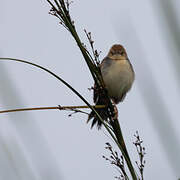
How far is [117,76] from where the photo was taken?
4.55 m

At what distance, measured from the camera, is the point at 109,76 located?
454 cm

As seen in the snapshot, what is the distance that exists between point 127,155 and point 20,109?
0.55 meters

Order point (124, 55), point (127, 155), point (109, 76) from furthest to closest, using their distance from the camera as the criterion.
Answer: point (124, 55) < point (109, 76) < point (127, 155)

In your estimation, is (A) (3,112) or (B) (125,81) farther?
(B) (125,81)

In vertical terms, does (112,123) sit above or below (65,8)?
below

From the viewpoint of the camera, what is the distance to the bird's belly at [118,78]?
14.9ft

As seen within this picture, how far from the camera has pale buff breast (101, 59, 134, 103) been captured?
4535 millimetres

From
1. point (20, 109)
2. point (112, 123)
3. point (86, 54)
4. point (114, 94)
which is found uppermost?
point (86, 54)

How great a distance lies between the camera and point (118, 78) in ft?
14.9

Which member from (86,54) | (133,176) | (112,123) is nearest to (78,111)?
(112,123)

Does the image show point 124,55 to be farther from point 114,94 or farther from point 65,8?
point 65,8

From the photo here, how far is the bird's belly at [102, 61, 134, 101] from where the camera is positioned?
4.54 meters

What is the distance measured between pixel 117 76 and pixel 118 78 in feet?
0.09

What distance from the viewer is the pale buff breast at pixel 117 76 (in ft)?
14.9
